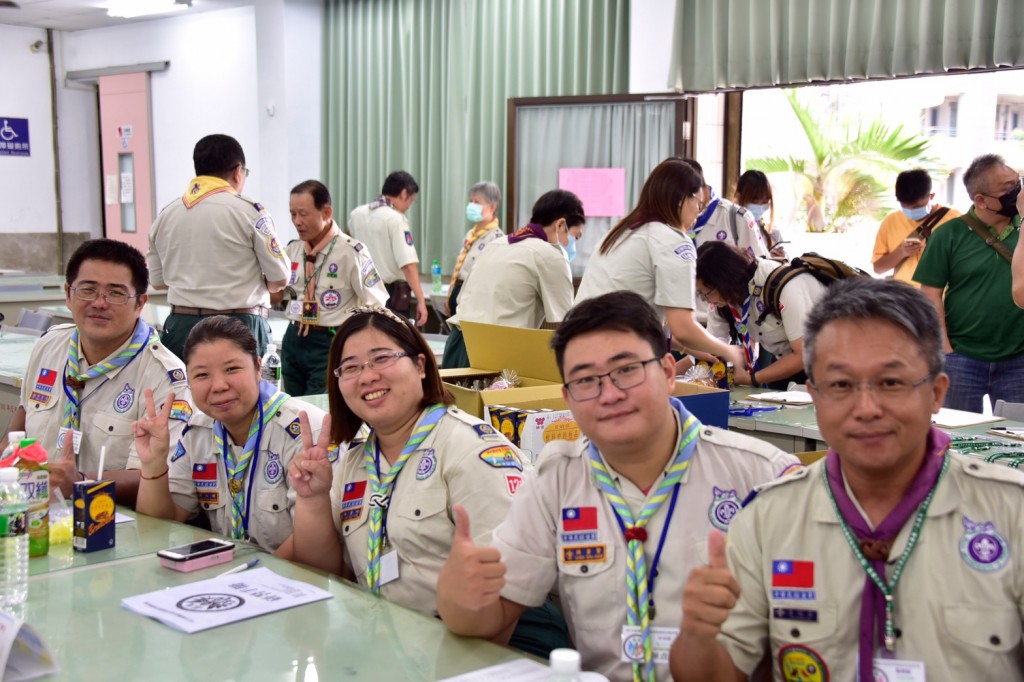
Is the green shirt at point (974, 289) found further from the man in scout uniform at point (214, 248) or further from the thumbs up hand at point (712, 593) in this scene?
the thumbs up hand at point (712, 593)

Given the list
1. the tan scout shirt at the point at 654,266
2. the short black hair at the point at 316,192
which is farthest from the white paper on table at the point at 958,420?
the short black hair at the point at 316,192

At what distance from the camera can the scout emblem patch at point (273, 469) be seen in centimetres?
271

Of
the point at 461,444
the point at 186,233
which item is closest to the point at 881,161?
the point at 186,233

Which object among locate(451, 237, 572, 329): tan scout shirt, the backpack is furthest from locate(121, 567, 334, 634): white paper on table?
locate(451, 237, 572, 329): tan scout shirt

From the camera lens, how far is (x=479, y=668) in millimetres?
1703

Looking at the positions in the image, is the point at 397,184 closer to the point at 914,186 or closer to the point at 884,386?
the point at 914,186

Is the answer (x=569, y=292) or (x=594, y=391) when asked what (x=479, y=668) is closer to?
(x=594, y=391)

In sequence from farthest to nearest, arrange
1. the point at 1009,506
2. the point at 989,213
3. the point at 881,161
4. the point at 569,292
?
the point at 881,161
the point at 569,292
the point at 989,213
the point at 1009,506

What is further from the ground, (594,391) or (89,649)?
(594,391)

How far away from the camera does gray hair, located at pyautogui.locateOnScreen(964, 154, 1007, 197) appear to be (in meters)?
4.03

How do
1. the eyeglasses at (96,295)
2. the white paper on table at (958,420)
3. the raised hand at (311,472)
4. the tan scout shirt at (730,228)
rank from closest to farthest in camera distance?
the raised hand at (311,472), the eyeglasses at (96,295), the white paper on table at (958,420), the tan scout shirt at (730,228)

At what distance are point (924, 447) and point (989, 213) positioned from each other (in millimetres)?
2891

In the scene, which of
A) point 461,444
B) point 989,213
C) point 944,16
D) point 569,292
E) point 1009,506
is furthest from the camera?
point 944,16

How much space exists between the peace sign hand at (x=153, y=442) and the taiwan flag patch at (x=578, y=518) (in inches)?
47.5
